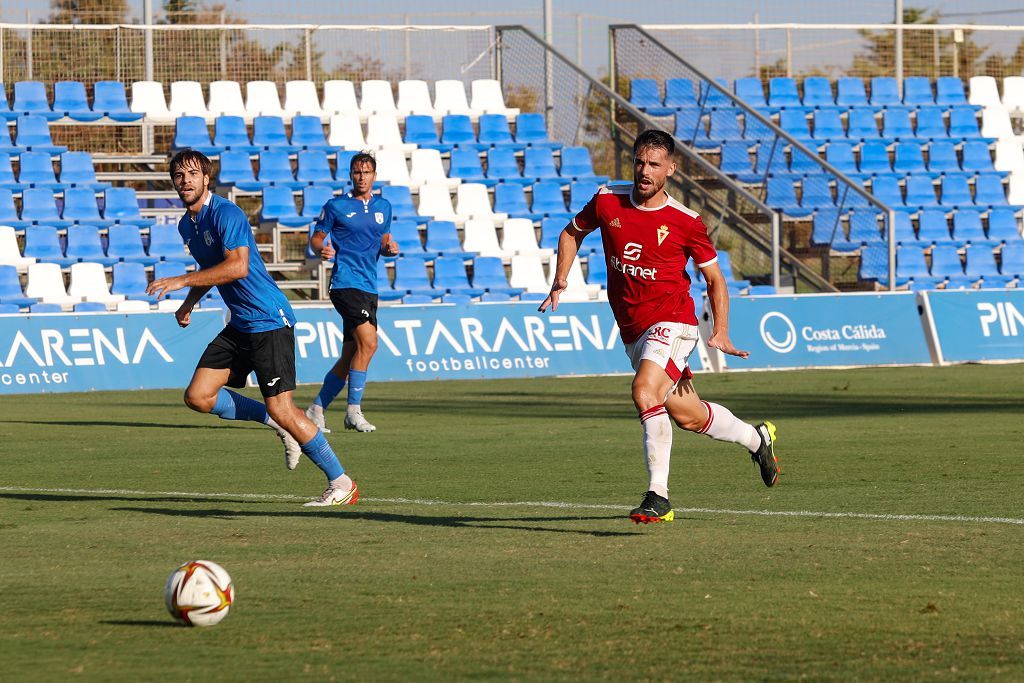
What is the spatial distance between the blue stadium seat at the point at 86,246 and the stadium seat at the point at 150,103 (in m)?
4.25

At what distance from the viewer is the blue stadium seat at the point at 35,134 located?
86.1 ft

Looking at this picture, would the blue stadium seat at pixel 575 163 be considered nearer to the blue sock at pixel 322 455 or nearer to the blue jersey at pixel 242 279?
the blue jersey at pixel 242 279

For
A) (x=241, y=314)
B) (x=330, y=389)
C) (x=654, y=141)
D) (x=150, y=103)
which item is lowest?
(x=330, y=389)

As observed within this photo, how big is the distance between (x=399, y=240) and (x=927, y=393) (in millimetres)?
9990

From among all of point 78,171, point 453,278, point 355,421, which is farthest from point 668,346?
point 78,171

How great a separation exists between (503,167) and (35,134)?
784cm

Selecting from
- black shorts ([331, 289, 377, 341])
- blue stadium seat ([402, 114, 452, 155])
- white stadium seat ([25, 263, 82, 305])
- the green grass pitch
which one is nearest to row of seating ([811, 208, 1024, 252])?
blue stadium seat ([402, 114, 452, 155])

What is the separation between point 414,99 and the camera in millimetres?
30094

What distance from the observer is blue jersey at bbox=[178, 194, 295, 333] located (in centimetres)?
955

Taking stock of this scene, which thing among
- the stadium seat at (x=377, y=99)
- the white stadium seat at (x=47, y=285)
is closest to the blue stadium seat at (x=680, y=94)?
the stadium seat at (x=377, y=99)

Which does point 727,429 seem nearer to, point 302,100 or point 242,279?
point 242,279

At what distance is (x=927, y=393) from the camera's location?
18.5 m

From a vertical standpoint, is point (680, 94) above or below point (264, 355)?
above

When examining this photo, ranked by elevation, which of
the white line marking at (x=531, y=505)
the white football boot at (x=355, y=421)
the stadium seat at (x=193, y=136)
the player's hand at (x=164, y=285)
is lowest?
the white football boot at (x=355, y=421)
